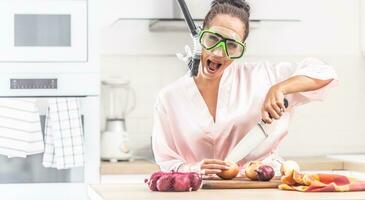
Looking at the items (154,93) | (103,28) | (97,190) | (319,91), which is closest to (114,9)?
(103,28)

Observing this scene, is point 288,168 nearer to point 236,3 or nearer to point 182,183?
point 182,183

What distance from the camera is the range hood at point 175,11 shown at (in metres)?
3.54

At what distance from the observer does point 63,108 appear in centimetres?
328

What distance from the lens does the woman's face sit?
7.43ft

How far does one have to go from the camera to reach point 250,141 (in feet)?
7.15

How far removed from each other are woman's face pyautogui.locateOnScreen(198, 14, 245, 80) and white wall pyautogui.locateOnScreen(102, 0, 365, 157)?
1.38m

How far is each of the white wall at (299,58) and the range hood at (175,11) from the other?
5cm

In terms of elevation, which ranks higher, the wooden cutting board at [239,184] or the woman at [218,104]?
the woman at [218,104]

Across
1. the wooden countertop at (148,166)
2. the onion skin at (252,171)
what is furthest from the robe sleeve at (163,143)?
the wooden countertop at (148,166)

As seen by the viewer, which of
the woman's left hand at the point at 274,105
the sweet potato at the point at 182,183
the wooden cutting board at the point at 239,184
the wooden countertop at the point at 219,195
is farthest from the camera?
the woman's left hand at the point at 274,105

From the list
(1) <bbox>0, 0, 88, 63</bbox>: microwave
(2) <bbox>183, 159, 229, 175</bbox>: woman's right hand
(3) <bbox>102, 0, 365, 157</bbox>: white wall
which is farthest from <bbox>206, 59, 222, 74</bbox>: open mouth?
(3) <bbox>102, 0, 365, 157</bbox>: white wall

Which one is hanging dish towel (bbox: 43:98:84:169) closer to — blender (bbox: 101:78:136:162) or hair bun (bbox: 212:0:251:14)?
blender (bbox: 101:78:136:162)

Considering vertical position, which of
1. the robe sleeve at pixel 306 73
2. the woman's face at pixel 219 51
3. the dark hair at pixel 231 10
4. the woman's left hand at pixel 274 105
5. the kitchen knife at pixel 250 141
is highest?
the dark hair at pixel 231 10

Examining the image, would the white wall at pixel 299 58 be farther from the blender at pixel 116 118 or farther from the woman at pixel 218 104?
the woman at pixel 218 104
